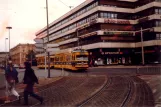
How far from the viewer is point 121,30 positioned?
5672 centimetres

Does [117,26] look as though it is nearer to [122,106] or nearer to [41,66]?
[41,66]

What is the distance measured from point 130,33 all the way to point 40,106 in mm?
50745

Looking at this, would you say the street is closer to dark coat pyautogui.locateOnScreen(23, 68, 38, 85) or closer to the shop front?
dark coat pyautogui.locateOnScreen(23, 68, 38, 85)

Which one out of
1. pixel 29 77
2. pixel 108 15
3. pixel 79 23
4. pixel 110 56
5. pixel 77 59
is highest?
pixel 108 15

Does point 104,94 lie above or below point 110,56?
below

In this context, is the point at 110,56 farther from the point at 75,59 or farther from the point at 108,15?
the point at 75,59

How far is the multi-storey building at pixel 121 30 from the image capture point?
2066 inches

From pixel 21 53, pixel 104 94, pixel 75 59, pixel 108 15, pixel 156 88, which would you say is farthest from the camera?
pixel 21 53

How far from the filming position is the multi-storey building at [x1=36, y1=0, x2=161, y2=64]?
Answer: 52469 millimetres

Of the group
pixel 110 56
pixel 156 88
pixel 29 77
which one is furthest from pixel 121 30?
pixel 29 77

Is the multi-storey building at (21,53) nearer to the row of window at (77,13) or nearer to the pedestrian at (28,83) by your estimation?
the row of window at (77,13)

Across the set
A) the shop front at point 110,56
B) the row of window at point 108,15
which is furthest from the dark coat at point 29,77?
the row of window at point 108,15

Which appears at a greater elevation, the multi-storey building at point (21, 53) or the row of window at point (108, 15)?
the row of window at point (108, 15)

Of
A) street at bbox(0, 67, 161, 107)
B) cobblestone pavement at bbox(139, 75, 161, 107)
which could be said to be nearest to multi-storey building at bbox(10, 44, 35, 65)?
street at bbox(0, 67, 161, 107)
